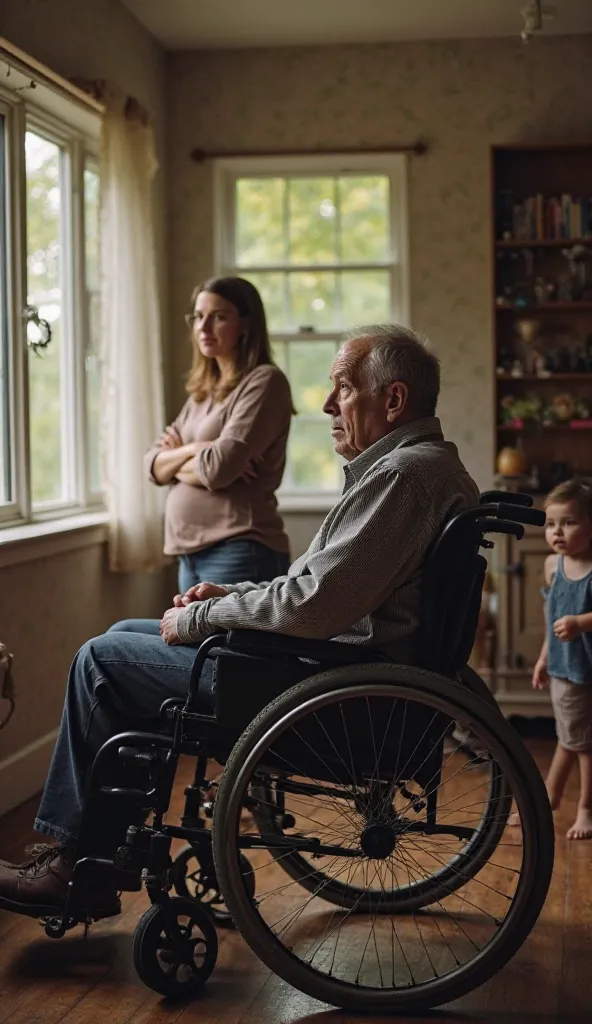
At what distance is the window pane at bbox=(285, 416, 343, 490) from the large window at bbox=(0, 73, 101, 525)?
1089 millimetres

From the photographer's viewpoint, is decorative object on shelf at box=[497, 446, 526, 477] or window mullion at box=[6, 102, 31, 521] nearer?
window mullion at box=[6, 102, 31, 521]

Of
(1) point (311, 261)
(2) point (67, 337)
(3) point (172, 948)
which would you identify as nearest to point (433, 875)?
(3) point (172, 948)

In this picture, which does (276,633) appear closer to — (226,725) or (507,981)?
(226,725)

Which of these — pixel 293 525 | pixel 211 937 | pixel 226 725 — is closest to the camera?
pixel 226 725

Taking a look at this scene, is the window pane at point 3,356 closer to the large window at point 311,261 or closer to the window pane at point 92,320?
the window pane at point 92,320

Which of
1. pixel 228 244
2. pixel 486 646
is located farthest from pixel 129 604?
pixel 228 244

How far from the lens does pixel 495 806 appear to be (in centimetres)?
239

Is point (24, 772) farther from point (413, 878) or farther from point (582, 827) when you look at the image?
point (582, 827)

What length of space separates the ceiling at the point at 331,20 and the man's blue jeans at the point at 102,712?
3119 millimetres

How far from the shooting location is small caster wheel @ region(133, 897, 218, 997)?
214 centimetres

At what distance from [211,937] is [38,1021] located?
0.34 metres

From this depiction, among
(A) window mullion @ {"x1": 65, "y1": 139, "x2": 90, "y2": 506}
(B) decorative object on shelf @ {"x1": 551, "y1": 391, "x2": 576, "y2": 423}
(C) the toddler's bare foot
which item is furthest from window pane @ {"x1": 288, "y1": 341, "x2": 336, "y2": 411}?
(C) the toddler's bare foot

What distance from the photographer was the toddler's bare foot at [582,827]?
10.5 feet

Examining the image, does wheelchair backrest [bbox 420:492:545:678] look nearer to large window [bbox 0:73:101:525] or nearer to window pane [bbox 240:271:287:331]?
large window [bbox 0:73:101:525]
